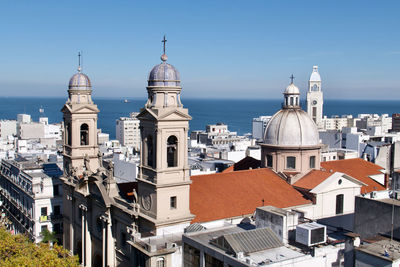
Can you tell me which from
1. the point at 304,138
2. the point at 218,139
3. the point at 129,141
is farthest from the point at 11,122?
the point at 304,138

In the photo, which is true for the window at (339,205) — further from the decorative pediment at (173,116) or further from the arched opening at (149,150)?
the arched opening at (149,150)

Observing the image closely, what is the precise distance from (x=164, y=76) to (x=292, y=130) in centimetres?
1512

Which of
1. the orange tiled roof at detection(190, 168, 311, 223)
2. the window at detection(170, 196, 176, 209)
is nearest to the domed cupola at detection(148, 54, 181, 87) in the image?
the window at detection(170, 196, 176, 209)

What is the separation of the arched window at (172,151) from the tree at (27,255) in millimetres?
9252

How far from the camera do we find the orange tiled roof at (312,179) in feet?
122

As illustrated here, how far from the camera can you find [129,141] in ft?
550

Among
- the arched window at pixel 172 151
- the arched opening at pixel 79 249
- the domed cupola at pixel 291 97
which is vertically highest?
the domed cupola at pixel 291 97

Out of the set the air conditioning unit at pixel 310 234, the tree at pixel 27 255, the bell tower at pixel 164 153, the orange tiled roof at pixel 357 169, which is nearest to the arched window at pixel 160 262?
the bell tower at pixel 164 153

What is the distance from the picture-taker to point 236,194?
112 ft

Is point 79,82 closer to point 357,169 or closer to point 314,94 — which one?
point 357,169

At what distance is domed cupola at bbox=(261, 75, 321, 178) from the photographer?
1581 inches

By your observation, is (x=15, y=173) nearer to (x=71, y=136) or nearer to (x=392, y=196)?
(x=71, y=136)

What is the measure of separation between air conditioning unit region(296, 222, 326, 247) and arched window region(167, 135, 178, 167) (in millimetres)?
9121

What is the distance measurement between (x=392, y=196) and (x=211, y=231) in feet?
35.6
